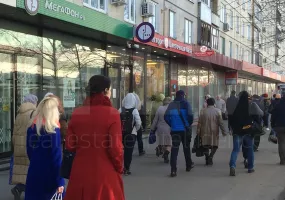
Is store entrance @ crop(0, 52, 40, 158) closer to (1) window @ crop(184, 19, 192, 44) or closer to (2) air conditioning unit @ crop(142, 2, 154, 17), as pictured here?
(2) air conditioning unit @ crop(142, 2, 154, 17)

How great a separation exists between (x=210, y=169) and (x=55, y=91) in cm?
524

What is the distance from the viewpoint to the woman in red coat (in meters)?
3.12

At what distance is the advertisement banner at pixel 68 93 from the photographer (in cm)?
1155

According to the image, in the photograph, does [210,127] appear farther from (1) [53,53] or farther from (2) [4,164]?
(1) [53,53]

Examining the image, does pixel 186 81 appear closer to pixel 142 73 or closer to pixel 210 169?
pixel 142 73

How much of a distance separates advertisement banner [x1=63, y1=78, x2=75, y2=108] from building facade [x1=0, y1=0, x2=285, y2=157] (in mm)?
12

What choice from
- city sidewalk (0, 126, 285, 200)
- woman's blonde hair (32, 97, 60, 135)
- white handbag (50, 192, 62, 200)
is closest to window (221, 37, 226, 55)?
city sidewalk (0, 126, 285, 200)

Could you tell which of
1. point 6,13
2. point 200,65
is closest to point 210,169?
point 6,13

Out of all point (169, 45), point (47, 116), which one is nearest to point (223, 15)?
point (169, 45)

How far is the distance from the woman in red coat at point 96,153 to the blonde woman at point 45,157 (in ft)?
2.38

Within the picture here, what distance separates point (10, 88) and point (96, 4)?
4518mm

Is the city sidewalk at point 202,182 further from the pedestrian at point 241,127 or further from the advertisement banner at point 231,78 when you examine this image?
the advertisement banner at point 231,78

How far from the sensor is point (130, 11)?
1426cm

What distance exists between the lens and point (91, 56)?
12766 millimetres
